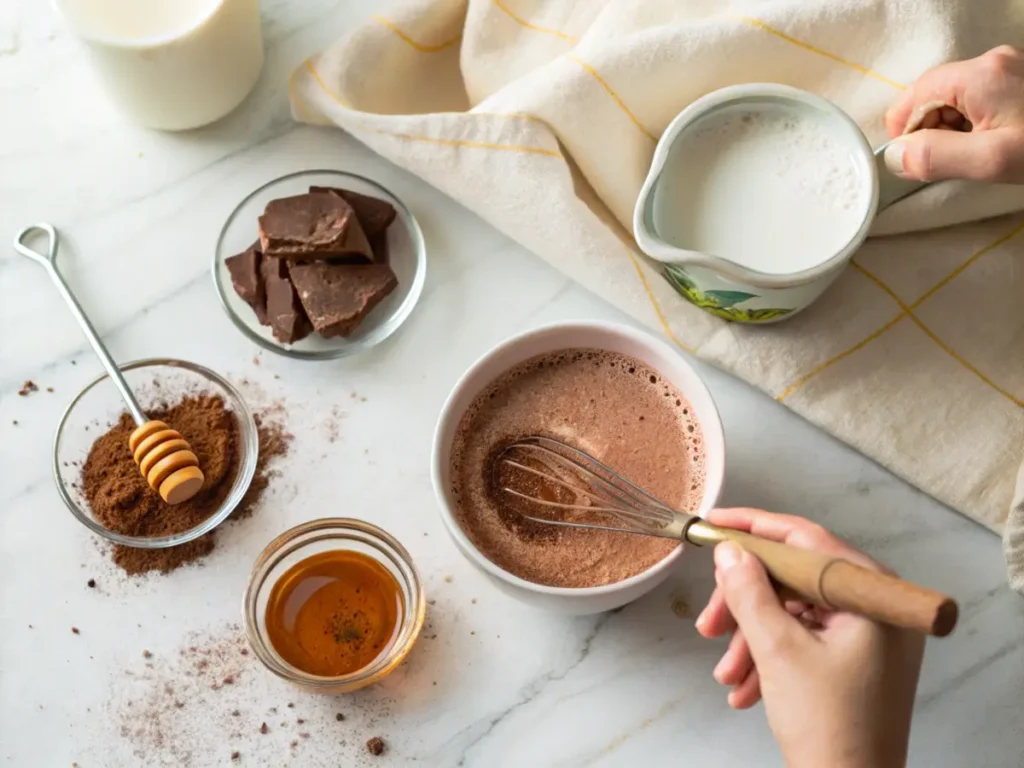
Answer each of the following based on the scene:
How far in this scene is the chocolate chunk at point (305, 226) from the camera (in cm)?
107

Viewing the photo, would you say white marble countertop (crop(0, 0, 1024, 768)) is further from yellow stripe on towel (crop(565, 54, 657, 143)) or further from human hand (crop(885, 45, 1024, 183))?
human hand (crop(885, 45, 1024, 183))

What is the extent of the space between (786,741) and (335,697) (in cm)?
47

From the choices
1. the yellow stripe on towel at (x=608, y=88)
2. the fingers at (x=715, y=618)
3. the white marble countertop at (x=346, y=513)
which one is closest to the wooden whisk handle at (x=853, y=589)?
the fingers at (x=715, y=618)

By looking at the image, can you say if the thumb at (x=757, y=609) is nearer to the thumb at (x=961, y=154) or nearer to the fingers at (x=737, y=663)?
the fingers at (x=737, y=663)

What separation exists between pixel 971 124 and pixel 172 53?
0.81m

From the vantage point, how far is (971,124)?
0.98m

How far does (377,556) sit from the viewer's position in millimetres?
1042

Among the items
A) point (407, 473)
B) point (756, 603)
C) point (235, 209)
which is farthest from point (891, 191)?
point (235, 209)

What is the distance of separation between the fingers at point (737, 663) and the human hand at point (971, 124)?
46 centimetres

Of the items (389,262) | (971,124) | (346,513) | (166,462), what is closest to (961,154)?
(971,124)

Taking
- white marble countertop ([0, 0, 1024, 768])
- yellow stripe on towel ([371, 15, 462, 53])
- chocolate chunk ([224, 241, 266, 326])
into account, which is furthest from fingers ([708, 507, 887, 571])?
yellow stripe on towel ([371, 15, 462, 53])

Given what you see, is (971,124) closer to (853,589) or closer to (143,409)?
(853,589)

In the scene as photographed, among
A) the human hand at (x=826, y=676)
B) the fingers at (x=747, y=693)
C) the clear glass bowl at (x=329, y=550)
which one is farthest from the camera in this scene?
the clear glass bowl at (x=329, y=550)

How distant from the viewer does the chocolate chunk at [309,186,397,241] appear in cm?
112
